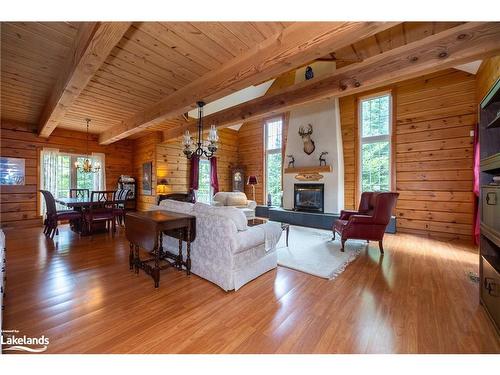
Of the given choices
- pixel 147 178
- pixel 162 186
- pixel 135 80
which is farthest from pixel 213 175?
pixel 135 80

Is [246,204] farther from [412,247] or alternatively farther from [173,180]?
[412,247]

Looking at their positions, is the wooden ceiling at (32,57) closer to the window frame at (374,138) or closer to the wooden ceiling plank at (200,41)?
the wooden ceiling plank at (200,41)

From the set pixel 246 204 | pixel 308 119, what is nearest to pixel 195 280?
pixel 246 204

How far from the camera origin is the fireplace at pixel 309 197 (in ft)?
17.6

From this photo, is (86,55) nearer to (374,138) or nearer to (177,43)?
(177,43)

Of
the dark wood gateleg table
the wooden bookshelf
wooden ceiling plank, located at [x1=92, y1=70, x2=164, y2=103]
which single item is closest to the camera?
the wooden bookshelf

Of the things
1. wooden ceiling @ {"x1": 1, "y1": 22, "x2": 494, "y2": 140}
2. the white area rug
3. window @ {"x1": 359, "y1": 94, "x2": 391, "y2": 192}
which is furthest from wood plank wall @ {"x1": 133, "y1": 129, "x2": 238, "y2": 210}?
window @ {"x1": 359, "y1": 94, "x2": 391, "y2": 192}

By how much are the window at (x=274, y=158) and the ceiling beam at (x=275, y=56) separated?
160 inches

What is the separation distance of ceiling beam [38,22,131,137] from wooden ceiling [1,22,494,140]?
14 cm

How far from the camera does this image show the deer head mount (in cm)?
562

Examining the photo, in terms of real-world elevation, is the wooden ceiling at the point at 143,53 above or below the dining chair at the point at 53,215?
above

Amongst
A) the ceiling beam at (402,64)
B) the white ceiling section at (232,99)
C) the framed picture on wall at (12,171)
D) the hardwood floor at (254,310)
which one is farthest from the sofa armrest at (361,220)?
the framed picture on wall at (12,171)

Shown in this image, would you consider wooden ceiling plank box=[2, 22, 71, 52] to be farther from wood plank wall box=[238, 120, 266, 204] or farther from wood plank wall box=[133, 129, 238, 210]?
wood plank wall box=[238, 120, 266, 204]

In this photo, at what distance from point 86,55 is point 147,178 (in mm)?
4628
